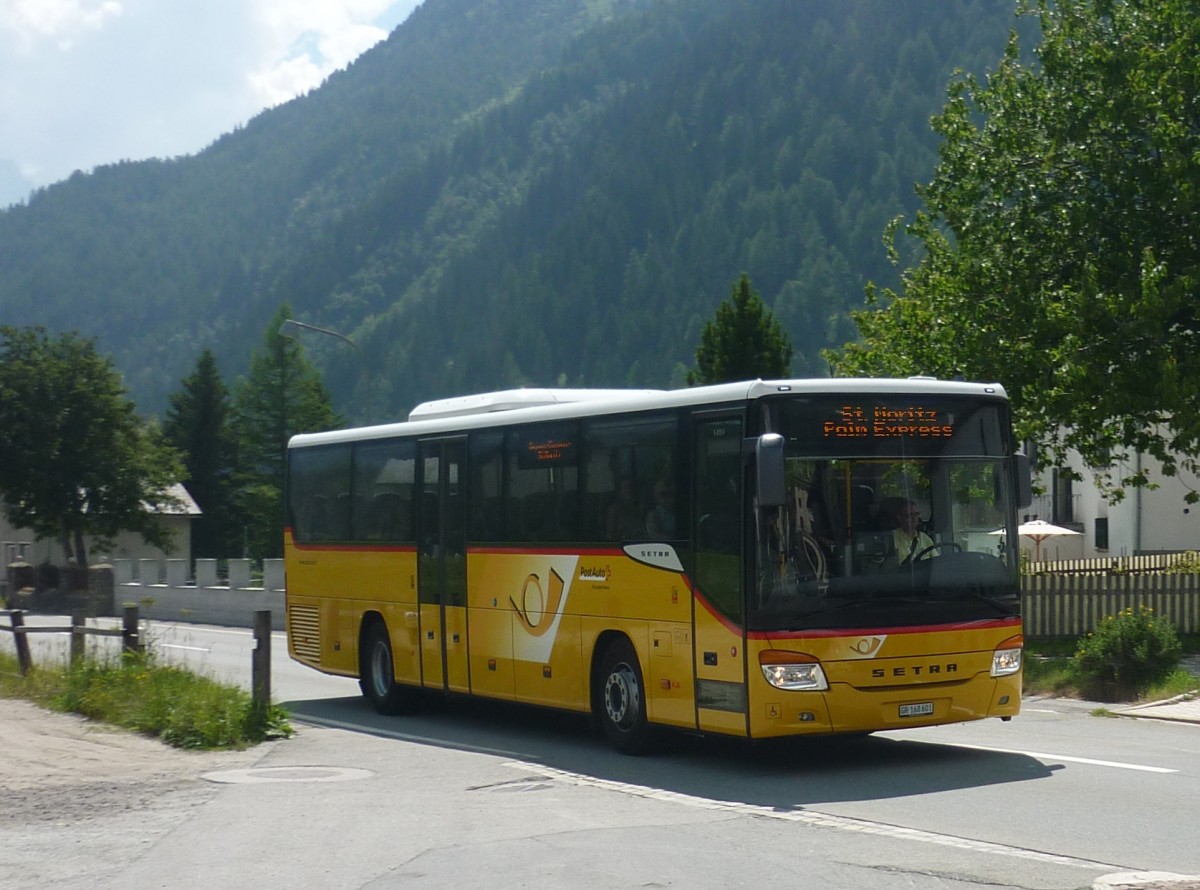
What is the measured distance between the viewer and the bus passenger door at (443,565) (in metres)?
16.4

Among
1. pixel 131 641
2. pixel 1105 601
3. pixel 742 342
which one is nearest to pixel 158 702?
pixel 131 641

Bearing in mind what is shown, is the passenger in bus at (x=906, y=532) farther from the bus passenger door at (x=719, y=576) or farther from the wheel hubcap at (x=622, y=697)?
the wheel hubcap at (x=622, y=697)

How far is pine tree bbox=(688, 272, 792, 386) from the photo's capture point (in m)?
73.1

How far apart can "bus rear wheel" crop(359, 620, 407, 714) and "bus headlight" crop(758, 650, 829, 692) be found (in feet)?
23.1

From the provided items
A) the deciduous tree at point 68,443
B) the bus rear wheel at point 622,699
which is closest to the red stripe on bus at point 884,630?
the bus rear wheel at point 622,699

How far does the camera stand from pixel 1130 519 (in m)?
46.2

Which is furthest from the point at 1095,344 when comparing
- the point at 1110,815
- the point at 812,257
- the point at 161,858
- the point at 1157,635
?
the point at 812,257

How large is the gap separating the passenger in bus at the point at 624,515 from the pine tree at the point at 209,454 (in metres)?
94.7

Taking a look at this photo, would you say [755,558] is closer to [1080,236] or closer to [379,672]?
[379,672]

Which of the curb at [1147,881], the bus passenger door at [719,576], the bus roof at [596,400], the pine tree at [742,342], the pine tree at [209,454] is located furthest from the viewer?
the pine tree at [209,454]

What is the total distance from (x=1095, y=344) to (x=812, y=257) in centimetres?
17301

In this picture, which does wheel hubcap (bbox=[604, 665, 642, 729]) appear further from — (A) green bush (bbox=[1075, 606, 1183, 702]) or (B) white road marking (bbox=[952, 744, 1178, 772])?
(A) green bush (bbox=[1075, 606, 1183, 702])

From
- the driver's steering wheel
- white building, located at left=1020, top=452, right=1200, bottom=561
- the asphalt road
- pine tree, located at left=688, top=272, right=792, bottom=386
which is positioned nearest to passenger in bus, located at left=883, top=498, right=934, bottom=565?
the driver's steering wheel

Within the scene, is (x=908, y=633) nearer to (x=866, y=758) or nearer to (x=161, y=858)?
(x=866, y=758)
